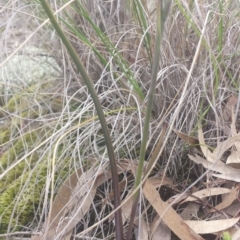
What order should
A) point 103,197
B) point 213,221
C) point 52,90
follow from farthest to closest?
point 52,90 < point 103,197 < point 213,221

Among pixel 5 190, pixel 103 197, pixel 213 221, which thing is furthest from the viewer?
pixel 5 190

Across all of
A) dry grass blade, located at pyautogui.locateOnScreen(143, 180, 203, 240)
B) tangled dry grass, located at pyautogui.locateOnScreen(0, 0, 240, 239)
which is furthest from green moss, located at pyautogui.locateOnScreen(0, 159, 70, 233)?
dry grass blade, located at pyautogui.locateOnScreen(143, 180, 203, 240)

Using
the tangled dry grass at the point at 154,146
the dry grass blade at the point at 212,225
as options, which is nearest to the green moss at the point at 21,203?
the tangled dry grass at the point at 154,146

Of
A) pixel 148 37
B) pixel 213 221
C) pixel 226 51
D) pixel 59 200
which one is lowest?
pixel 213 221

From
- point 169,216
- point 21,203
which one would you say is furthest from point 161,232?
point 21,203

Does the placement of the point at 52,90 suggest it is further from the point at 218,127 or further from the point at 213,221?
the point at 213,221

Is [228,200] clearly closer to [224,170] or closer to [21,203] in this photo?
[224,170]

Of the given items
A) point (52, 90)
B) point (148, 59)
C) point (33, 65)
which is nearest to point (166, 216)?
point (148, 59)

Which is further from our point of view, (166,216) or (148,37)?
(148,37)
